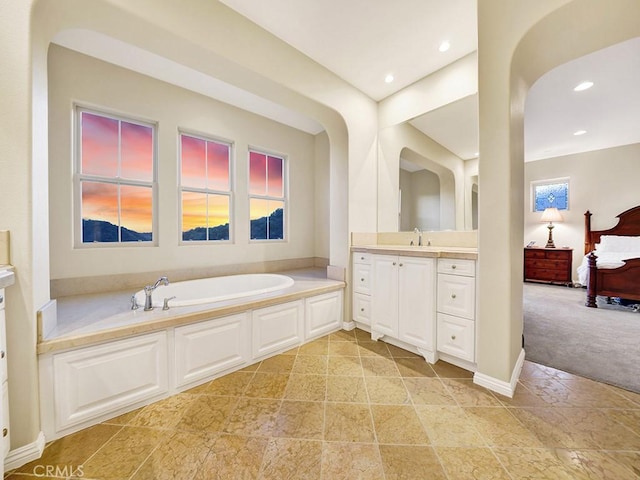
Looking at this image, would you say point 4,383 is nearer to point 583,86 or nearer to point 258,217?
point 258,217

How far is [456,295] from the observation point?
195cm

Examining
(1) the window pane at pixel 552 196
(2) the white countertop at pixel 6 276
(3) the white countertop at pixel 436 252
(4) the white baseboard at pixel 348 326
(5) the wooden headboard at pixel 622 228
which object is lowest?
(4) the white baseboard at pixel 348 326

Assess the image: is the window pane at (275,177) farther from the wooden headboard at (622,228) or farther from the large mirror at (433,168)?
the wooden headboard at (622,228)

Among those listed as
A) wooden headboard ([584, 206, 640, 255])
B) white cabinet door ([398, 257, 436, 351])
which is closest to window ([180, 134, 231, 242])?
white cabinet door ([398, 257, 436, 351])

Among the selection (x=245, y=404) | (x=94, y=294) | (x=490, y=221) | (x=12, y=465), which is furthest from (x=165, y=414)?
(x=490, y=221)

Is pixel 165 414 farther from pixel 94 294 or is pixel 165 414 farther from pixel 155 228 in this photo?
pixel 155 228

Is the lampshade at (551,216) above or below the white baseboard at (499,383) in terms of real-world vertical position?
above

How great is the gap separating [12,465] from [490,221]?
294 centimetres

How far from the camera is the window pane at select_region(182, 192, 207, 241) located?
2947 mm

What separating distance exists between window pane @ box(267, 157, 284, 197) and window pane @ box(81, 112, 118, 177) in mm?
1755

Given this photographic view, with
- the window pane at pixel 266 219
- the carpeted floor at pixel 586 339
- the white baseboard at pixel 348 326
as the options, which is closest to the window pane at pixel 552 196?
the carpeted floor at pixel 586 339

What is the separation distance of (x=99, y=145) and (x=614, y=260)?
6.86 m

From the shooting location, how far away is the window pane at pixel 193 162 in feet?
9.62

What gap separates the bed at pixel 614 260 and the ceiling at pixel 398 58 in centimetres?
205
